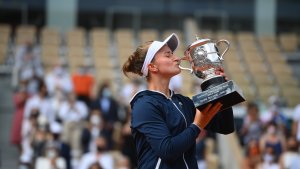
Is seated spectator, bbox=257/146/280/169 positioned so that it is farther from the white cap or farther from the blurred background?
the white cap

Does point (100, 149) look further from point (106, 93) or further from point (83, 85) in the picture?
point (83, 85)

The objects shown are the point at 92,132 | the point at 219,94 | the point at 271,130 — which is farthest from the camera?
the point at 92,132

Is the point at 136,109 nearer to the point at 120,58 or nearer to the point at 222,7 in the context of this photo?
the point at 120,58

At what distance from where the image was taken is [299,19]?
20719 mm

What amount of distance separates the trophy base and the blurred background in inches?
278

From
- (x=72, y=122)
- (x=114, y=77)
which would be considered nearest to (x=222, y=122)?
(x=72, y=122)

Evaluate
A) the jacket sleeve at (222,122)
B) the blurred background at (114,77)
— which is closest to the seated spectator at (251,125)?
the blurred background at (114,77)

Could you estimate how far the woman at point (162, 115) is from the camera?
4.62 m

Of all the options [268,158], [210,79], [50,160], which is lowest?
[50,160]

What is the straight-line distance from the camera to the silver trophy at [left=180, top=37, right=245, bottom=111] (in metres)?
4.57

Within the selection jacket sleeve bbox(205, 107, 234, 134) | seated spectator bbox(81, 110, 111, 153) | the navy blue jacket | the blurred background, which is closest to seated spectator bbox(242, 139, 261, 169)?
the blurred background

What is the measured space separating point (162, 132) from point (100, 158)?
25.2ft

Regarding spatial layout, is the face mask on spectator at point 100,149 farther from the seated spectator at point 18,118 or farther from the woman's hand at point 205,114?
the woman's hand at point 205,114

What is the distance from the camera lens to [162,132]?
4.65m
